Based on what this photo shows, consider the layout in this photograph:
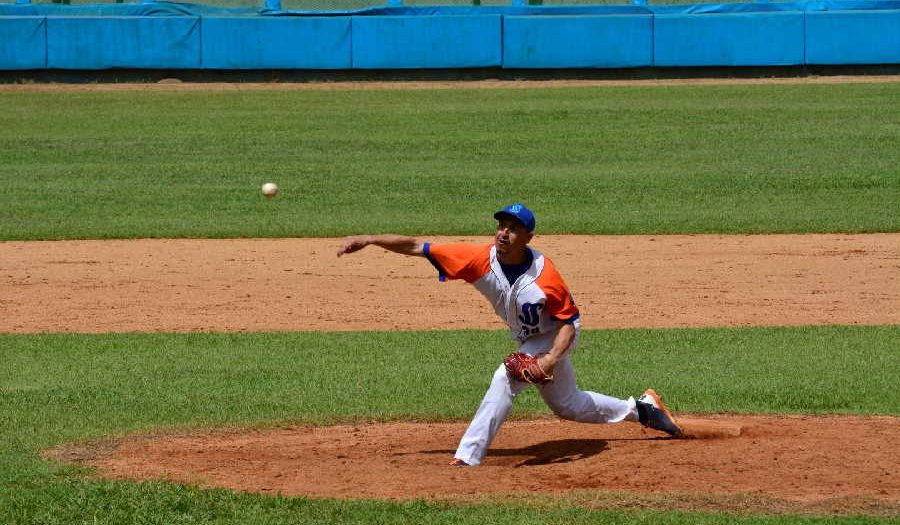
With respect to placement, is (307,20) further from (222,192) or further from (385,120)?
(222,192)

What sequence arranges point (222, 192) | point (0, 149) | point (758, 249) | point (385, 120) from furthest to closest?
point (385, 120)
point (0, 149)
point (222, 192)
point (758, 249)

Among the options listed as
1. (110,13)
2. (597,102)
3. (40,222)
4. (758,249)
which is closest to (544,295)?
(758,249)

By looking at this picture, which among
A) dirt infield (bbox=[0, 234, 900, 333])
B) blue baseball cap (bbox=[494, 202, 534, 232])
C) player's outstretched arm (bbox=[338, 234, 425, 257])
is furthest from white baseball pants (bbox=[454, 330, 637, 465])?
dirt infield (bbox=[0, 234, 900, 333])

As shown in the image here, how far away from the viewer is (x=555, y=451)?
7.91m

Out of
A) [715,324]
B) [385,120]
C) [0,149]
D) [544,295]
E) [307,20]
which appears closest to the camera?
[544,295]

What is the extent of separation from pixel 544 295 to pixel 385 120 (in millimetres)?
17016

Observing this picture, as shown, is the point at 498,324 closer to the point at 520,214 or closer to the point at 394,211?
the point at 520,214

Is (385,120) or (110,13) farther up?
(110,13)

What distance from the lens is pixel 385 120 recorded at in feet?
78.6

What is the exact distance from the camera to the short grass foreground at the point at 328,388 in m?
6.55

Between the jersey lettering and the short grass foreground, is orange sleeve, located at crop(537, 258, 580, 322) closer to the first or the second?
the jersey lettering

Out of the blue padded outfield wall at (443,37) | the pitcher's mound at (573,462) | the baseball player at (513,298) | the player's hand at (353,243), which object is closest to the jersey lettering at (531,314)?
the baseball player at (513,298)

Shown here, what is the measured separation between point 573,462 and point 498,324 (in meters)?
4.29

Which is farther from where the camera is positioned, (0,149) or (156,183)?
(0,149)
